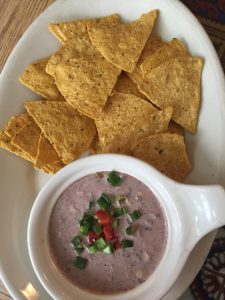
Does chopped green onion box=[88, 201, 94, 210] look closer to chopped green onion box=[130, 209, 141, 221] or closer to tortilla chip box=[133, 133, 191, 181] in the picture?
chopped green onion box=[130, 209, 141, 221]

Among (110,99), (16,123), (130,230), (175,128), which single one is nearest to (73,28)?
(110,99)

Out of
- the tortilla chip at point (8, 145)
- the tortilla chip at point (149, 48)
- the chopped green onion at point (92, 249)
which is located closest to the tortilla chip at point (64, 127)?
the tortilla chip at point (8, 145)

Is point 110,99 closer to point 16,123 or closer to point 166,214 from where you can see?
point 16,123

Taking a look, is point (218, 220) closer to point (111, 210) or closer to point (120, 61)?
point (111, 210)

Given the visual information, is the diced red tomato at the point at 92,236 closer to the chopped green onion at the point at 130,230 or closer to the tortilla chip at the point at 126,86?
the chopped green onion at the point at 130,230

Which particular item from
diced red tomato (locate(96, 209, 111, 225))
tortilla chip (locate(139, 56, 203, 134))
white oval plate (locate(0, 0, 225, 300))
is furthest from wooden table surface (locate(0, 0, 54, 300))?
diced red tomato (locate(96, 209, 111, 225))

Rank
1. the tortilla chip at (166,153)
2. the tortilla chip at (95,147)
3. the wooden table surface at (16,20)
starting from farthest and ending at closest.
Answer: the wooden table surface at (16,20) → the tortilla chip at (95,147) → the tortilla chip at (166,153)

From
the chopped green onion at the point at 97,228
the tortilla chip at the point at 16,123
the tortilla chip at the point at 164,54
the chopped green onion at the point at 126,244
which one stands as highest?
the tortilla chip at the point at 164,54
